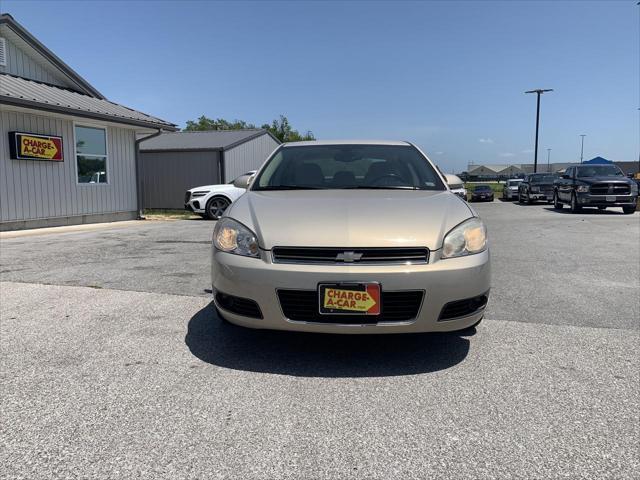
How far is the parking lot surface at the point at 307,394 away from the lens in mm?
2078

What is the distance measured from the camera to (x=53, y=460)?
2.07 metres

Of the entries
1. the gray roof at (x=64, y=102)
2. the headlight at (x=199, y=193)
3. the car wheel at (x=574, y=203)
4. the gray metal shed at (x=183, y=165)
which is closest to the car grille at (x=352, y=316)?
the gray roof at (x=64, y=102)

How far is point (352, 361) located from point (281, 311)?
645mm

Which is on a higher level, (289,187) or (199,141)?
(199,141)

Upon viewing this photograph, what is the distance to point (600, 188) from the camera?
16609 mm

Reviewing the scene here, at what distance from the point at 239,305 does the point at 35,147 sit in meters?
10.4

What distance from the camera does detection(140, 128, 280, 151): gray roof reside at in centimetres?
2091

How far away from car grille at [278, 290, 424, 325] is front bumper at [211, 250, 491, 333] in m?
0.03

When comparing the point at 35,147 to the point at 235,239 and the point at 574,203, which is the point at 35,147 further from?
the point at 574,203

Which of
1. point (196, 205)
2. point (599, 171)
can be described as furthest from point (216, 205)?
point (599, 171)

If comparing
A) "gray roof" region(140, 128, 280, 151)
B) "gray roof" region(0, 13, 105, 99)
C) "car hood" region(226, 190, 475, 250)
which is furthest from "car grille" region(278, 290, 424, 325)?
"gray roof" region(140, 128, 280, 151)

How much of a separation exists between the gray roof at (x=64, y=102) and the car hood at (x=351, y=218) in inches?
353

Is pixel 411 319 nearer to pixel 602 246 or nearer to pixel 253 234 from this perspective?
pixel 253 234

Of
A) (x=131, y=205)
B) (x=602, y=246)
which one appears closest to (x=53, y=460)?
(x=602, y=246)
